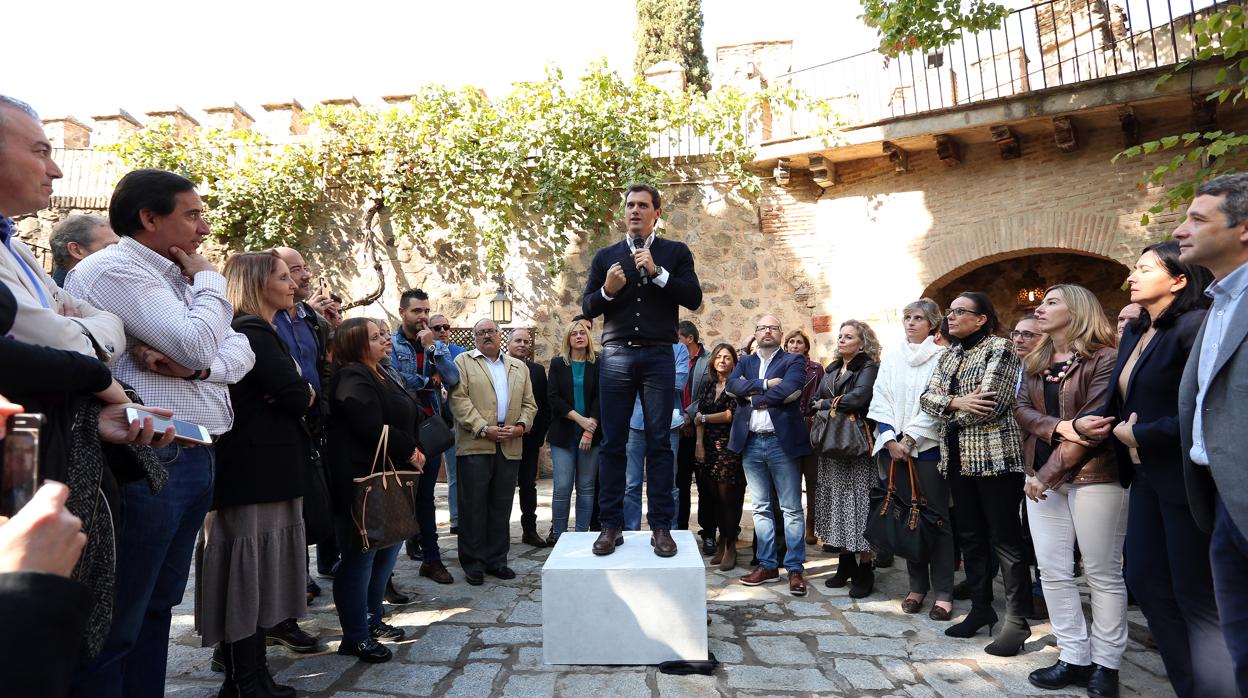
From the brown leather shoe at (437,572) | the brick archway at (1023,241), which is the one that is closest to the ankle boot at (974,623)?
the brown leather shoe at (437,572)

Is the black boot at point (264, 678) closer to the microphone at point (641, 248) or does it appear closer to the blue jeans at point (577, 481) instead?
the microphone at point (641, 248)

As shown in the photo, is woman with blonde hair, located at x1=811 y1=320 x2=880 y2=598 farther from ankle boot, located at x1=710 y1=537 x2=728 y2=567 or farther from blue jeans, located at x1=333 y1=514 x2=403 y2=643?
blue jeans, located at x1=333 y1=514 x2=403 y2=643

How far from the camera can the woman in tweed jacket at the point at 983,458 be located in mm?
3518

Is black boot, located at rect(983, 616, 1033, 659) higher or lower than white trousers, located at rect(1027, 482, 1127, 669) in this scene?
lower

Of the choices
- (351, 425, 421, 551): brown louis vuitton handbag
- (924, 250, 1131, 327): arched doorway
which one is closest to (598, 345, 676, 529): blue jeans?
(351, 425, 421, 551): brown louis vuitton handbag

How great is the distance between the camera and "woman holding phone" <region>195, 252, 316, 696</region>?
2.65 meters

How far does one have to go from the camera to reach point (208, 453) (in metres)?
2.29

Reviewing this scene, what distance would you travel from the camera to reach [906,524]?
398cm

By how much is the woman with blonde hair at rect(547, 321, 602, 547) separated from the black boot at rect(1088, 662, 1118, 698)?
11.5 ft

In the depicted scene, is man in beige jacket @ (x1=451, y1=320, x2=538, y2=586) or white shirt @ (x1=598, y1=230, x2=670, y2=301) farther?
man in beige jacket @ (x1=451, y1=320, x2=538, y2=586)

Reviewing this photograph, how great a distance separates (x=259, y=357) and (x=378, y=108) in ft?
29.1

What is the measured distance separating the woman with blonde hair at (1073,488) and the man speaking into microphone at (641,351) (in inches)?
66.5

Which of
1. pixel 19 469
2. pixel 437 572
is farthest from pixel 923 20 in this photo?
pixel 19 469

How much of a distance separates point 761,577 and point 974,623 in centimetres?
133
